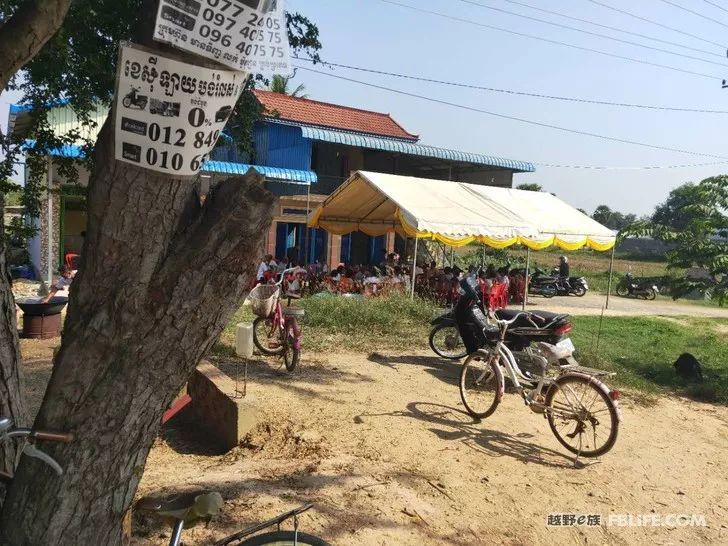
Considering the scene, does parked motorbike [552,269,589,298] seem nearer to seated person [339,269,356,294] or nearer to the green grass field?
the green grass field

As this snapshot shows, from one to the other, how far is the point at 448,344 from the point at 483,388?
207 cm

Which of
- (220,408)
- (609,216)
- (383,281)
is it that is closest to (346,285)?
(383,281)

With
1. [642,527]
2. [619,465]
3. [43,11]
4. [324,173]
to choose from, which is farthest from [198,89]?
[324,173]

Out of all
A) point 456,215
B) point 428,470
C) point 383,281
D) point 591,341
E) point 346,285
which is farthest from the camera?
point 383,281

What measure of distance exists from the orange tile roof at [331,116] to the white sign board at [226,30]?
16.5 metres

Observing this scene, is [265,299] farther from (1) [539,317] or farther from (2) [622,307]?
(2) [622,307]

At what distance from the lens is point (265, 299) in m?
7.06

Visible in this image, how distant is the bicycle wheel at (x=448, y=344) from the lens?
821cm

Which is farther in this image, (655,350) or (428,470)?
(655,350)

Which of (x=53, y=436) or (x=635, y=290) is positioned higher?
(x=53, y=436)

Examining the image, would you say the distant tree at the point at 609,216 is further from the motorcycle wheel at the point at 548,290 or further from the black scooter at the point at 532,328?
the black scooter at the point at 532,328

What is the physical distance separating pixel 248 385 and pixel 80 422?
4.21 meters

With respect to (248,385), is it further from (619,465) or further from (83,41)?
(83,41)

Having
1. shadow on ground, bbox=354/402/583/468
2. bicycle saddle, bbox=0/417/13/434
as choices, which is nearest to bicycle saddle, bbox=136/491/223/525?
bicycle saddle, bbox=0/417/13/434
